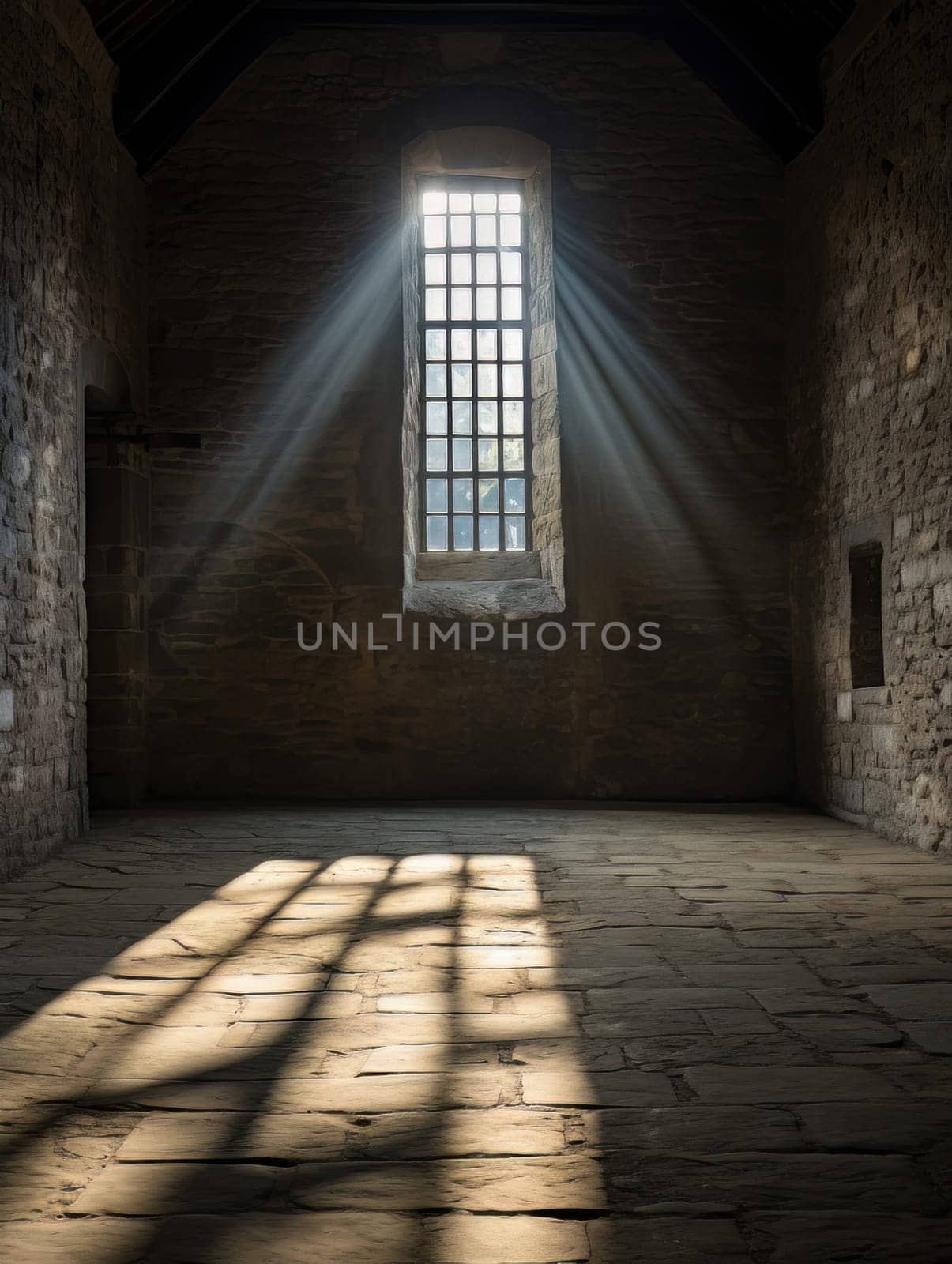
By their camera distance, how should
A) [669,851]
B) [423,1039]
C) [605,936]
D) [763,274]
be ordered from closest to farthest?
[423,1039], [605,936], [669,851], [763,274]

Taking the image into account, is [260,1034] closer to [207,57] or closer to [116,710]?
[116,710]

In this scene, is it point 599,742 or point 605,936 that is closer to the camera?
point 605,936

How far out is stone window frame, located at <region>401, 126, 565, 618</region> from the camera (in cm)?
761

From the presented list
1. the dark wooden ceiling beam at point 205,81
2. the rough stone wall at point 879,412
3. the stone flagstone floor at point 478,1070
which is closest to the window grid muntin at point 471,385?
the dark wooden ceiling beam at point 205,81

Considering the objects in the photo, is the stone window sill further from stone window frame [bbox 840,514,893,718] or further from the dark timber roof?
the dark timber roof

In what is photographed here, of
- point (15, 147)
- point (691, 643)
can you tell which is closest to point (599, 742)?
point (691, 643)

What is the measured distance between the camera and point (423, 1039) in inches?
98.2

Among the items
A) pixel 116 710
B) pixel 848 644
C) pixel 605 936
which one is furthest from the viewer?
pixel 116 710

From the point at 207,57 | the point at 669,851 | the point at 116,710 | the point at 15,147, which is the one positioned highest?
the point at 207,57

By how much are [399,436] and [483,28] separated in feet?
9.16

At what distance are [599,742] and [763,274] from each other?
3.35 metres

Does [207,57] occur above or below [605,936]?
above

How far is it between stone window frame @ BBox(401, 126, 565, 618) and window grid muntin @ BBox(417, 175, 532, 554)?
7 cm

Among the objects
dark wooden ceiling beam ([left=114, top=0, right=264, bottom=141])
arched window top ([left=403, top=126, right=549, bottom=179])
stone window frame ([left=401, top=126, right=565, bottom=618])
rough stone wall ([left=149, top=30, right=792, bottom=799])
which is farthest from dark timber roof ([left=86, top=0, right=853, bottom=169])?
stone window frame ([left=401, top=126, right=565, bottom=618])
